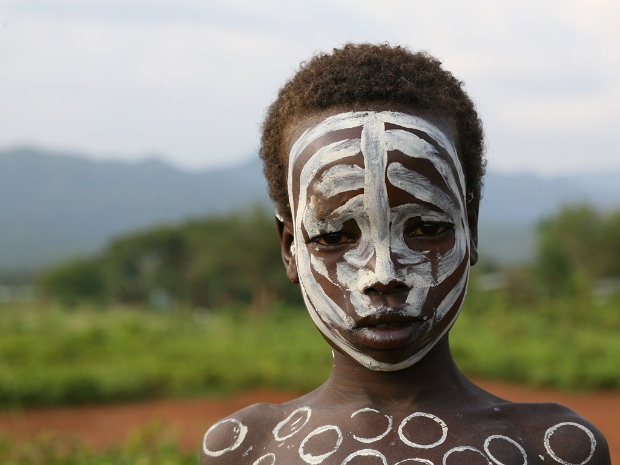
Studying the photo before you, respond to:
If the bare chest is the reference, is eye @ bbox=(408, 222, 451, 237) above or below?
above

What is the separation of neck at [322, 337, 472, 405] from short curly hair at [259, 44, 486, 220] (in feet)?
1.76

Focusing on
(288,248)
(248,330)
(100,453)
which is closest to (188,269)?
(248,330)

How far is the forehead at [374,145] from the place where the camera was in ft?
7.32

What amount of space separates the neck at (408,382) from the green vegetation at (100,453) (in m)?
3.59

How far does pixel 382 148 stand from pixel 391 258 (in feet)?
1.06

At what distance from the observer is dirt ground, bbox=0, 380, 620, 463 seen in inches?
367

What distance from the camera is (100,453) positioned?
6453 mm

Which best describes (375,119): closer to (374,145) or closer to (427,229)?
(374,145)

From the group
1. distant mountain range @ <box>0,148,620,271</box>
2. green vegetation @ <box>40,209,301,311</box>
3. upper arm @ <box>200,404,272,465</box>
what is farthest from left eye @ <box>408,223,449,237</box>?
distant mountain range @ <box>0,148,620,271</box>

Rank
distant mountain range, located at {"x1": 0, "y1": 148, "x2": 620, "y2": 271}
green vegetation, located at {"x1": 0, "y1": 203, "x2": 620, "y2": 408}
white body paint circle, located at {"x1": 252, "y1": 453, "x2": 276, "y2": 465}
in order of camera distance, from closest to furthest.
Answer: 1. white body paint circle, located at {"x1": 252, "y1": 453, "x2": 276, "y2": 465}
2. green vegetation, located at {"x1": 0, "y1": 203, "x2": 620, "y2": 408}
3. distant mountain range, located at {"x1": 0, "y1": 148, "x2": 620, "y2": 271}

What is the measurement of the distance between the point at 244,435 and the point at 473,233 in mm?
1011

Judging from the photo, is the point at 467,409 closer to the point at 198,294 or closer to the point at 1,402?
the point at 1,402

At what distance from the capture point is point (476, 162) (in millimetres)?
2574

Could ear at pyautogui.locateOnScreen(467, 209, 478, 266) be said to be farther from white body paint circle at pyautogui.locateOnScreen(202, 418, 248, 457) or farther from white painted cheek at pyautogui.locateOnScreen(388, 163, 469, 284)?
white body paint circle at pyautogui.locateOnScreen(202, 418, 248, 457)
